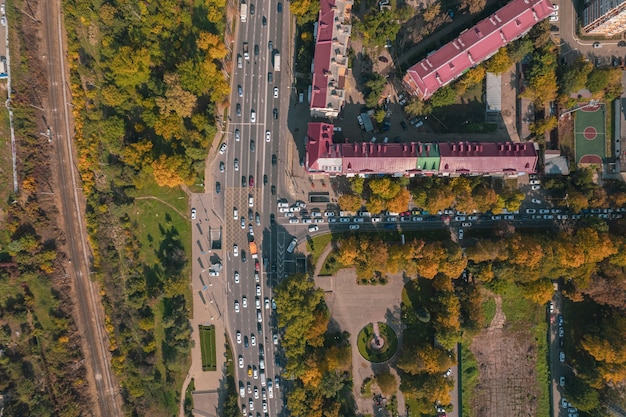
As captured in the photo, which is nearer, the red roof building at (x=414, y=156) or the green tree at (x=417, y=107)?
the red roof building at (x=414, y=156)

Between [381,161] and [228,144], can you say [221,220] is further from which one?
[381,161]

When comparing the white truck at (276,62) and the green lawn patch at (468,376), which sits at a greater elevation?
the white truck at (276,62)

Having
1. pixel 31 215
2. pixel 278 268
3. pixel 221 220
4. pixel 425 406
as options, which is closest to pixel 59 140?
pixel 31 215

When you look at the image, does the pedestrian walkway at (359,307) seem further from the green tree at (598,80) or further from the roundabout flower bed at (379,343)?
the green tree at (598,80)

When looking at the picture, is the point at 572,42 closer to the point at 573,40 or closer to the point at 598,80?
the point at 573,40

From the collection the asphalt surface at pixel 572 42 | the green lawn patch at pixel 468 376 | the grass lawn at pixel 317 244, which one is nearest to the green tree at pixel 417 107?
the grass lawn at pixel 317 244

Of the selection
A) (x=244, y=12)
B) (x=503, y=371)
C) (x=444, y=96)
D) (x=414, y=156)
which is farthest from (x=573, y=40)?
(x=503, y=371)
